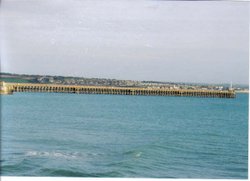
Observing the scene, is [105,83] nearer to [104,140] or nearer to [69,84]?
[69,84]

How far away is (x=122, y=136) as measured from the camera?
9727 mm

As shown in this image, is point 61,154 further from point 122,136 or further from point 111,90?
point 111,90

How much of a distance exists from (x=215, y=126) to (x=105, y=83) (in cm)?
255

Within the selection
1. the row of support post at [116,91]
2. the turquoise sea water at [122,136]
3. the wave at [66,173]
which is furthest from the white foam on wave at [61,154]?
the row of support post at [116,91]

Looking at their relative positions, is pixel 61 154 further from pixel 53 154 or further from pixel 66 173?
pixel 66 173

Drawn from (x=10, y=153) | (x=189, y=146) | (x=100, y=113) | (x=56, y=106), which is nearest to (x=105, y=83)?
(x=100, y=113)

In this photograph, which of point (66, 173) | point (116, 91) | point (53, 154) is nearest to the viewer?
point (66, 173)

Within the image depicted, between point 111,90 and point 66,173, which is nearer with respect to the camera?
point 66,173

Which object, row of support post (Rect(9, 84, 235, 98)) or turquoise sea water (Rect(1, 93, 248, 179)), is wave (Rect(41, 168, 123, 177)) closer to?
turquoise sea water (Rect(1, 93, 248, 179))

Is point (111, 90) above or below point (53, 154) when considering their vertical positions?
above

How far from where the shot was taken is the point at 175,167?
23.6 ft

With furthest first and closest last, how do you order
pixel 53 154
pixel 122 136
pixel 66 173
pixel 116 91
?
pixel 116 91 < pixel 122 136 < pixel 53 154 < pixel 66 173

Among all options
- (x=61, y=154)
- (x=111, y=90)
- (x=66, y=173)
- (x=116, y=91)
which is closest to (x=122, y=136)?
(x=61, y=154)

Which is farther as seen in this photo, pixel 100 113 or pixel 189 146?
pixel 100 113
